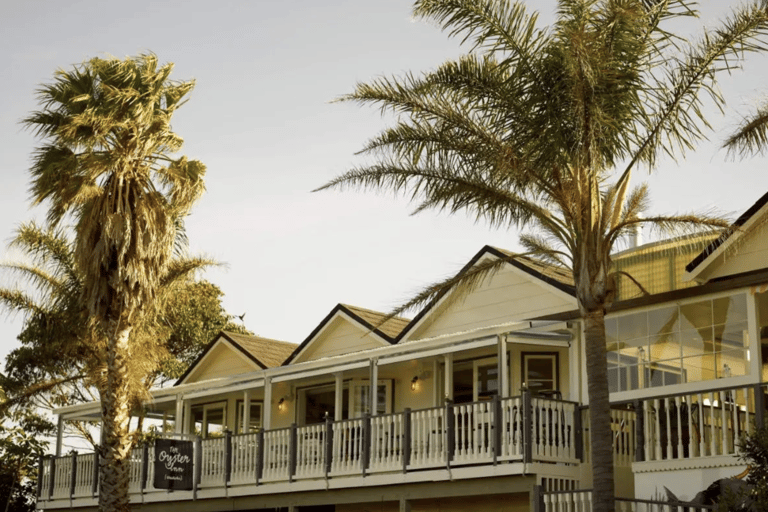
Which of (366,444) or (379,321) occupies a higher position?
(379,321)

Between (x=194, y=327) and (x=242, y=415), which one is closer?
(x=242, y=415)

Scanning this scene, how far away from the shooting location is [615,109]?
15586 millimetres

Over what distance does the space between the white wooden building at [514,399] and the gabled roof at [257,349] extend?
2.87 m

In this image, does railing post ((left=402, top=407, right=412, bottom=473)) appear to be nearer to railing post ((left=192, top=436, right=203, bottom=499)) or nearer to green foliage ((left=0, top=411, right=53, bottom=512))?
railing post ((left=192, top=436, right=203, bottom=499))

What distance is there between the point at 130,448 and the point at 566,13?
1554 centimetres

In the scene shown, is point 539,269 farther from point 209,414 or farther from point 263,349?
point 209,414

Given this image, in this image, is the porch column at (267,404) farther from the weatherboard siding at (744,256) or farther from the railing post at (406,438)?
the weatherboard siding at (744,256)

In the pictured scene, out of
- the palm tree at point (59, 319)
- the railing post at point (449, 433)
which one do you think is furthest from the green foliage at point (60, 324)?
the railing post at point (449, 433)

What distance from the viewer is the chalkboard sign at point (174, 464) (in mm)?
25469

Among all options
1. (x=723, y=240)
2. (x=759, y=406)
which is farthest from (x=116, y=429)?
(x=759, y=406)

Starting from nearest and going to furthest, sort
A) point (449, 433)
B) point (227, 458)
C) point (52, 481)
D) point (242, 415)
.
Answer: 1. point (449, 433)
2. point (227, 458)
3. point (52, 481)
4. point (242, 415)

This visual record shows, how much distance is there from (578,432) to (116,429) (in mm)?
10829

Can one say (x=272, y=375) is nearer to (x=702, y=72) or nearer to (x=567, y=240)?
(x=567, y=240)

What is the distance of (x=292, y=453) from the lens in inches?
939
